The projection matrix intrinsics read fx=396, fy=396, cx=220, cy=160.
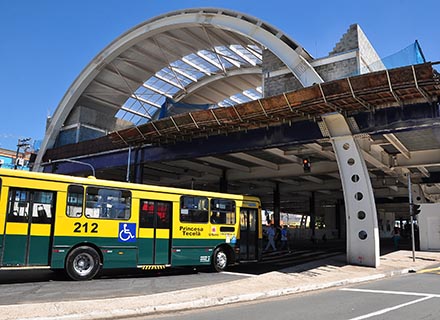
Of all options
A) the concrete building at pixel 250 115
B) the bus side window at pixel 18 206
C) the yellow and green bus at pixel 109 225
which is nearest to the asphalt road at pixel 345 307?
the yellow and green bus at pixel 109 225

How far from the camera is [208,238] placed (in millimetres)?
14742

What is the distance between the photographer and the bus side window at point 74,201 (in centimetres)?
1168

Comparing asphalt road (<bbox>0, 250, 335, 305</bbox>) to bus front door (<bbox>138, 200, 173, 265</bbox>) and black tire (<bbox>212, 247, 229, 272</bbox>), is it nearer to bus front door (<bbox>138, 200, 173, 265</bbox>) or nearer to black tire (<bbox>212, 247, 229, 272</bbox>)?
black tire (<bbox>212, 247, 229, 272</bbox>)

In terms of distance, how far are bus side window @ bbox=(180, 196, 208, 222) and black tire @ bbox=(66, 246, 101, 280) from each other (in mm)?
3303

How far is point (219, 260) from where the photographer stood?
49.6 feet

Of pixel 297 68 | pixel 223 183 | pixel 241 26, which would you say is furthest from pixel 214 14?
pixel 223 183

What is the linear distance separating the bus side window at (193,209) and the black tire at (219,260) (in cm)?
140

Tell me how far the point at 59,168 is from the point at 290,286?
22974 mm

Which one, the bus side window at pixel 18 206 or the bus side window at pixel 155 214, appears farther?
the bus side window at pixel 155 214

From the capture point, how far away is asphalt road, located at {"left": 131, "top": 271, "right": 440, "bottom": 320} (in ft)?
25.8

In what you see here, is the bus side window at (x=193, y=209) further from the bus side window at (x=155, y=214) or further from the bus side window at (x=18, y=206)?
the bus side window at (x=18, y=206)

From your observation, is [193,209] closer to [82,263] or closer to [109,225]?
[109,225]

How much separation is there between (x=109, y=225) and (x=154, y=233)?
5.31ft

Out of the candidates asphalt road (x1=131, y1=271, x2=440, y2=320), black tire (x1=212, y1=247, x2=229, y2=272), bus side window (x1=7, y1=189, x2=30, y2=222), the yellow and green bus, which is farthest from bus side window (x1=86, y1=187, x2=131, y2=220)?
asphalt road (x1=131, y1=271, x2=440, y2=320)
